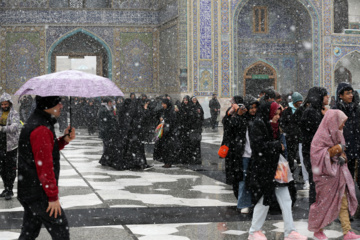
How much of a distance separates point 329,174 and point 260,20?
1831 centimetres

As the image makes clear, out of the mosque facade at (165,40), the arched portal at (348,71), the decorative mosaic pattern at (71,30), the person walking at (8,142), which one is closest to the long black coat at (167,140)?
the person walking at (8,142)

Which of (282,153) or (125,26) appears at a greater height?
(125,26)

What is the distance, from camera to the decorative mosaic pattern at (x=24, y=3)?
22.3 m

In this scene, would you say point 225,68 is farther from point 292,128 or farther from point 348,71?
point 292,128

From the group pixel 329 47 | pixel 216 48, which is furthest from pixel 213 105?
pixel 329 47

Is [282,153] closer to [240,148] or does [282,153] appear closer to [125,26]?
[240,148]

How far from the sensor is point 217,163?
9.89 m

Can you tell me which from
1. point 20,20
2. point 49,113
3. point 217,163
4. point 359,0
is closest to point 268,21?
point 359,0

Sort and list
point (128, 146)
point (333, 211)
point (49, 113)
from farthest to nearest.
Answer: point (128, 146)
point (333, 211)
point (49, 113)

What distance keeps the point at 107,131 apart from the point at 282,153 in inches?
214

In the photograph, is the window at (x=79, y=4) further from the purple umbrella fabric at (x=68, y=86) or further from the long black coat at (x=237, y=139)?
the purple umbrella fabric at (x=68, y=86)

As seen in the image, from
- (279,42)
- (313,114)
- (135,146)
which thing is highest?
(279,42)

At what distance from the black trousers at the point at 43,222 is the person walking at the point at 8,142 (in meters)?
3.33

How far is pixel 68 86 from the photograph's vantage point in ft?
12.3
